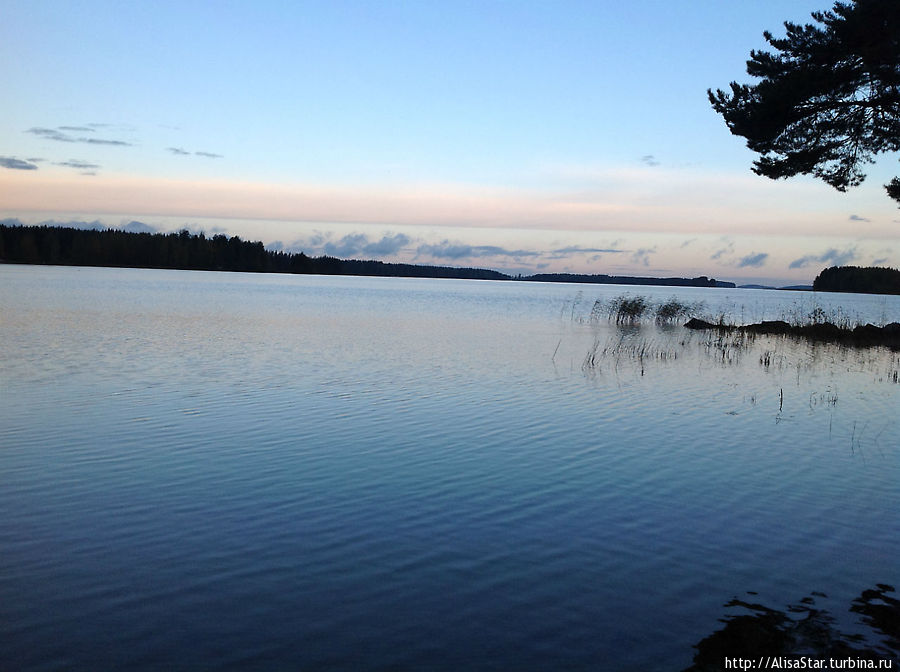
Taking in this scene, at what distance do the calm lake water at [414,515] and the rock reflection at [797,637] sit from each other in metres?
0.15

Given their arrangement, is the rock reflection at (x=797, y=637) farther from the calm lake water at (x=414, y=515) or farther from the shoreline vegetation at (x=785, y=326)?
the shoreline vegetation at (x=785, y=326)

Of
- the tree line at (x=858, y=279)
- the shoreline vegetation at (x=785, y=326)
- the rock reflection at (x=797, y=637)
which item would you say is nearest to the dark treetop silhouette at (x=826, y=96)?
the rock reflection at (x=797, y=637)

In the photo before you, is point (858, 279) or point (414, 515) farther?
point (858, 279)

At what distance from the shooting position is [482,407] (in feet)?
51.0

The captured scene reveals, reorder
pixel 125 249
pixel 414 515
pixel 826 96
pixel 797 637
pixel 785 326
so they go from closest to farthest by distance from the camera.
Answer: pixel 797 637 < pixel 414 515 < pixel 826 96 < pixel 785 326 < pixel 125 249

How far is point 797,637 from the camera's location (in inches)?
216

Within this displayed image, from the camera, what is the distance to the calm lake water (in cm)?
545

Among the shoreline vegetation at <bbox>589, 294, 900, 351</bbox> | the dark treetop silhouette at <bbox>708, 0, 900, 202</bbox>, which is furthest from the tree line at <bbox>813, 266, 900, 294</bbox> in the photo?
the dark treetop silhouette at <bbox>708, 0, 900, 202</bbox>

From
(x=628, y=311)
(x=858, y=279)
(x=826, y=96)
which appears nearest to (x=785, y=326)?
(x=628, y=311)

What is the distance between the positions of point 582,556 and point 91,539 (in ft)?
16.6

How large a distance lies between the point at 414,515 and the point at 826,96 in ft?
34.2

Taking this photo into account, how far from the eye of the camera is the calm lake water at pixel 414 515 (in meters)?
5.45

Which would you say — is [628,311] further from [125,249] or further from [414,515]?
[125,249]

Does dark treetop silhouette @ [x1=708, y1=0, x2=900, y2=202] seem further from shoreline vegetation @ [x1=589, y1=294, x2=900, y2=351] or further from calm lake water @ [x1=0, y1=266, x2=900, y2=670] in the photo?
shoreline vegetation @ [x1=589, y1=294, x2=900, y2=351]
